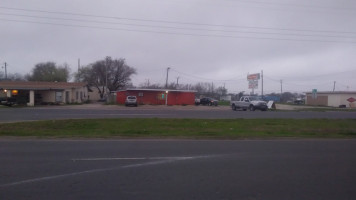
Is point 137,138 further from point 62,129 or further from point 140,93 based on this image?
point 140,93

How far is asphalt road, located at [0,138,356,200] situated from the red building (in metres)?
44.8

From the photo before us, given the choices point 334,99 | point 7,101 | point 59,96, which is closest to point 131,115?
point 7,101

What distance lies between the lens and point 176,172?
7.62m

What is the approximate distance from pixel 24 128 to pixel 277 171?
14.6m

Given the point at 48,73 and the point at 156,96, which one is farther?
the point at 48,73

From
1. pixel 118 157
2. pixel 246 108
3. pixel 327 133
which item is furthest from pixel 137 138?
pixel 246 108

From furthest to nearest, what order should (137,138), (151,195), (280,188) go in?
(137,138) < (280,188) < (151,195)

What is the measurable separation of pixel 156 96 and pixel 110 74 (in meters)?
25.9

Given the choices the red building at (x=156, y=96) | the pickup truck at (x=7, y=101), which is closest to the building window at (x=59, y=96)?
the pickup truck at (x=7, y=101)

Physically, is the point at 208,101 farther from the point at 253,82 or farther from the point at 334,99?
the point at 334,99

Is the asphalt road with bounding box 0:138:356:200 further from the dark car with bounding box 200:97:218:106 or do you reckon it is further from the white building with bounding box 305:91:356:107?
the white building with bounding box 305:91:356:107

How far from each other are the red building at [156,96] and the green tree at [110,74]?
69.2 feet

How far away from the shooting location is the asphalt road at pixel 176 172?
5.96 m

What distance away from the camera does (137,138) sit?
47.8ft
